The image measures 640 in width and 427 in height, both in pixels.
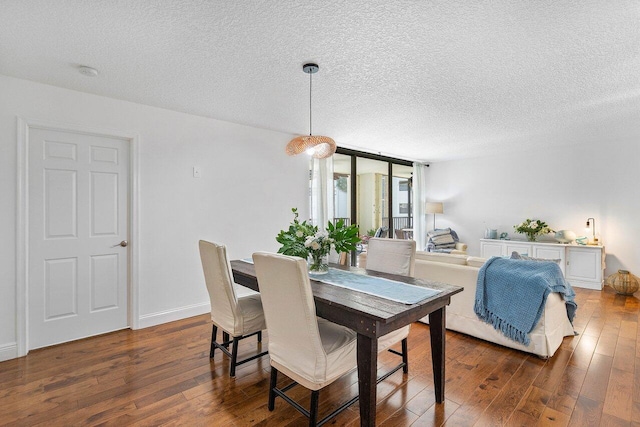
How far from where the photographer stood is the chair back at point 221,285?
7.36 ft

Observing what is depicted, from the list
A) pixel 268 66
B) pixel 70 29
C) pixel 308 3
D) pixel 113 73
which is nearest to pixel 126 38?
pixel 70 29

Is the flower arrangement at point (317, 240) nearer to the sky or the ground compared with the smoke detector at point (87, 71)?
nearer to the ground

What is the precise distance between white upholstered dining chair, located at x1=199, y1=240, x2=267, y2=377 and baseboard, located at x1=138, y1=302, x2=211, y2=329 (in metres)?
1.28

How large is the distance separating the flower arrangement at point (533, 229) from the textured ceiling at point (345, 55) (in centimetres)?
216

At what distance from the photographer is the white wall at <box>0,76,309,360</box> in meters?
2.65

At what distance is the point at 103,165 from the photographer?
3154 mm

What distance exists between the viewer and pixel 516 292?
8.70ft

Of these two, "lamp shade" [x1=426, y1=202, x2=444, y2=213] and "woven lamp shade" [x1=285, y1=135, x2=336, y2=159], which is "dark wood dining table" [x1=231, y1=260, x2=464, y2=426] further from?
"lamp shade" [x1=426, y1=202, x2=444, y2=213]

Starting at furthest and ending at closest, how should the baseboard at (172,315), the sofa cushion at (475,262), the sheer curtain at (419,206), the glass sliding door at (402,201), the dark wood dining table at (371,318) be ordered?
1. the sheer curtain at (419,206)
2. the glass sliding door at (402,201)
3. the baseboard at (172,315)
4. the sofa cushion at (475,262)
5. the dark wood dining table at (371,318)

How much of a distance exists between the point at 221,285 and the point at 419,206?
580 centimetres

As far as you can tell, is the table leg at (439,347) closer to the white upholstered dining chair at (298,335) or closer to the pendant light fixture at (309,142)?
the white upholstered dining chair at (298,335)

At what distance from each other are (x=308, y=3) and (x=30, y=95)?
266 centimetres

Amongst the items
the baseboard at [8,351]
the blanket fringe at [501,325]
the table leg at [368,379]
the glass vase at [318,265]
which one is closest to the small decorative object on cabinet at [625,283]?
the blanket fringe at [501,325]

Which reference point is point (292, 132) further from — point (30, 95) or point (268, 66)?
point (30, 95)
